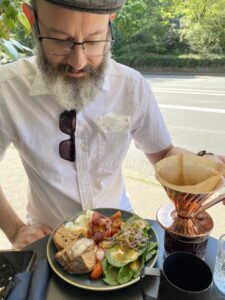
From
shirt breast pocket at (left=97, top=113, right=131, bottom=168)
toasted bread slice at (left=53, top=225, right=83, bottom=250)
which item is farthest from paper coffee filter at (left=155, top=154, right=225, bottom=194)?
shirt breast pocket at (left=97, top=113, right=131, bottom=168)

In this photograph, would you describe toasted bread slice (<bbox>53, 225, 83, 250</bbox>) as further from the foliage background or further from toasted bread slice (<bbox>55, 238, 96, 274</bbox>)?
the foliage background

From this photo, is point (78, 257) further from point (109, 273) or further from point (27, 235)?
point (27, 235)

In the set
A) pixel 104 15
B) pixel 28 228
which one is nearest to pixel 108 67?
pixel 104 15

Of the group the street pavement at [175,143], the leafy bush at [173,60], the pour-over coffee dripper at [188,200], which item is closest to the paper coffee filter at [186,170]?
the pour-over coffee dripper at [188,200]

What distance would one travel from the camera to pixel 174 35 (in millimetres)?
14719

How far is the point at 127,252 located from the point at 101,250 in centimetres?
8

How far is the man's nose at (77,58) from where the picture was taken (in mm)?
1069

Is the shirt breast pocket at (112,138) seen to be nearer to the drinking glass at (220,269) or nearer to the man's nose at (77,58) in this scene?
the man's nose at (77,58)

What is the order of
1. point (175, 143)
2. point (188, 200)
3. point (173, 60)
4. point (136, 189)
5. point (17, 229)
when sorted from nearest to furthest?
point (188, 200) < point (17, 229) < point (136, 189) < point (175, 143) < point (173, 60)

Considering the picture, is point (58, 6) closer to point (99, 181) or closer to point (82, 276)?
point (99, 181)

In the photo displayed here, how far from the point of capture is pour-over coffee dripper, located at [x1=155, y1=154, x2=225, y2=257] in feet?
2.54

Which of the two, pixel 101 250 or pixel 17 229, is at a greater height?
pixel 101 250

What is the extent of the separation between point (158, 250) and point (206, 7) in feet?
48.6

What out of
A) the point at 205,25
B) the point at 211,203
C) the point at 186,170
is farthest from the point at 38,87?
the point at 205,25
